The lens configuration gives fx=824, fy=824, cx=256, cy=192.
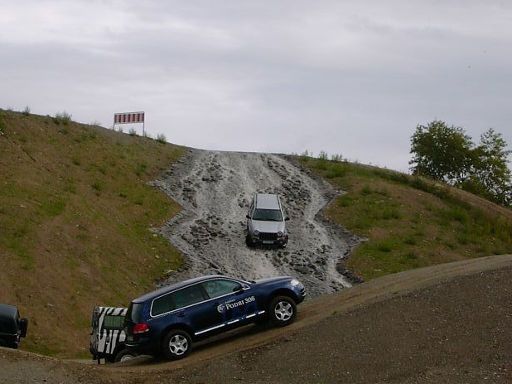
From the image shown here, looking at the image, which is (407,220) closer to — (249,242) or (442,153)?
(249,242)

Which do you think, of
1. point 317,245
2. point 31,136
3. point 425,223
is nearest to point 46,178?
point 31,136

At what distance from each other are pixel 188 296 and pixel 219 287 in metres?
0.76

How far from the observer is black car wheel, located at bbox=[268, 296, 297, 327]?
63.0 feet

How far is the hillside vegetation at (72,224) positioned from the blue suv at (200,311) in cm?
726

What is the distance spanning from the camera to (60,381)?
15711 millimetres

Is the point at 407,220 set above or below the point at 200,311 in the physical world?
above

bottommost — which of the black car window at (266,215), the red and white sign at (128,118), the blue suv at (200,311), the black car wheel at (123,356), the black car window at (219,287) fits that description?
the black car wheel at (123,356)

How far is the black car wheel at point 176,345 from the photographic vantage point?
18.3 m

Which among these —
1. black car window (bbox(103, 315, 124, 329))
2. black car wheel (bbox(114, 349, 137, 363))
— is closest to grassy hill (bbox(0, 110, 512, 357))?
black car window (bbox(103, 315, 124, 329))

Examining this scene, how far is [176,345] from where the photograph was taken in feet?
60.5

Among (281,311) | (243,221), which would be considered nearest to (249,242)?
(243,221)

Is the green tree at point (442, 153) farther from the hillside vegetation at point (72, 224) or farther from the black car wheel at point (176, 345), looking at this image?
the black car wheel at point (176, 345)

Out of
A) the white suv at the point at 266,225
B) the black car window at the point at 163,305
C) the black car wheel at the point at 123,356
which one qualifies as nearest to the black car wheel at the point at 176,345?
the black car window at the point at 163,305

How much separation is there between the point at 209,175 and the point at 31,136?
10.3 m
